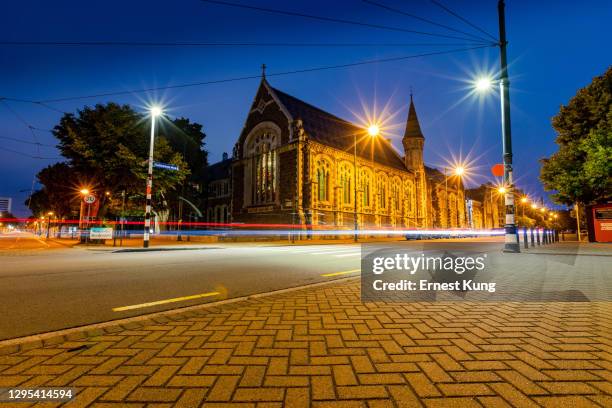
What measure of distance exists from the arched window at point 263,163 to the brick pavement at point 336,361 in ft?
115

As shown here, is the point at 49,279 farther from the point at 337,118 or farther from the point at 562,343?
the point at 337,118

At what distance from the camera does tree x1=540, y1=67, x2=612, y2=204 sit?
17.6m

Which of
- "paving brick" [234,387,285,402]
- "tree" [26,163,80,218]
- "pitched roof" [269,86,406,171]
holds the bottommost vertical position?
"paving brick" [234,387,285,402]

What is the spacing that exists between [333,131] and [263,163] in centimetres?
1126

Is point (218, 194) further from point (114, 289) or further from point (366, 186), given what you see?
point (114, 289)

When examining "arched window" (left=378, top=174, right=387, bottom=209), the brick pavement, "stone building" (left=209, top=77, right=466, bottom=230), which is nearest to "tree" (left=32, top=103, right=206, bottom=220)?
"stone building" (left=209, top=77, right=466, bottom=230)

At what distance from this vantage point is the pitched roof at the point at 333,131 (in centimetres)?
3891

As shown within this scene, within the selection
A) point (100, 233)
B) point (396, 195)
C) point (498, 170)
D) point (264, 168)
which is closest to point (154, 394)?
point (498, 170)

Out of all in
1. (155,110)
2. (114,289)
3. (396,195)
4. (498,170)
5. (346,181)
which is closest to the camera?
(114,289)

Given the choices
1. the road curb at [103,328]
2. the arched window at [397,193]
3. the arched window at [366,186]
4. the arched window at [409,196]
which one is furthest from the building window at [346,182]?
the road curb at [103,328]

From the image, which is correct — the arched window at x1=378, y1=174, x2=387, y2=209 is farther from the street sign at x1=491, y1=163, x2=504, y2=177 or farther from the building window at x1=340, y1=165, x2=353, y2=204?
the street sign at x1=491, y1=163, x2=504, y2=177

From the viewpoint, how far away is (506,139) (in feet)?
40.6

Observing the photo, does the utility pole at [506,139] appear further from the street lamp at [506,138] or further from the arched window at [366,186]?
the arched window at [366,186]

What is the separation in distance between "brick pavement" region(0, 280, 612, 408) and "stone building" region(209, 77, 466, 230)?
26.8 m
